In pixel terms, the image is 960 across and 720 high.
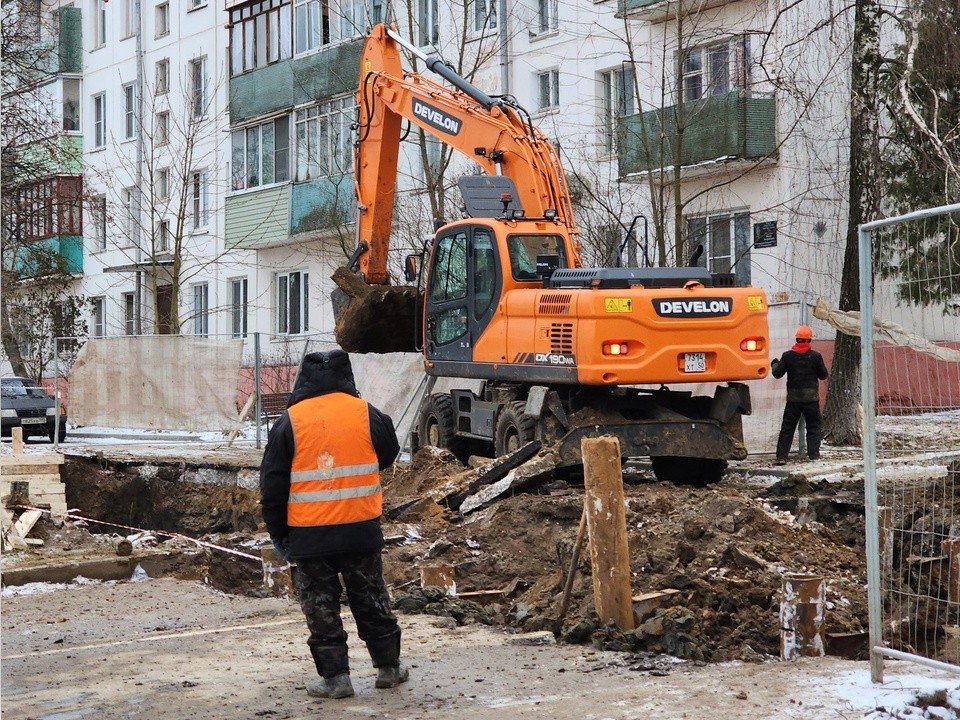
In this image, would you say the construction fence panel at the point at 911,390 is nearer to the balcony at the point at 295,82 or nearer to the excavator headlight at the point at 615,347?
the excavator headlight at the point at 615,347

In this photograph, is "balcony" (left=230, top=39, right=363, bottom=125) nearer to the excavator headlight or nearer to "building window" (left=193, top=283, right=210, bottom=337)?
"building window" (left=193, top=283, right=210, bottom=337)

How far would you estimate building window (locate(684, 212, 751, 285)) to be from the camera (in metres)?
22.2

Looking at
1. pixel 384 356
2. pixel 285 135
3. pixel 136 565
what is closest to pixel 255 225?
pixel 285 135

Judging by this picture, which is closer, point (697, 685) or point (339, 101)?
point (697, 685)

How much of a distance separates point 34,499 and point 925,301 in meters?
11.2

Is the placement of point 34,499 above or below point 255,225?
below

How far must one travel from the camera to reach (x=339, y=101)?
94.2 ft

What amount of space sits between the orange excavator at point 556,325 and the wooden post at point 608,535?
4.63m

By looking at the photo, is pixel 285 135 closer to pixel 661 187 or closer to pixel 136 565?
pixel 661 187

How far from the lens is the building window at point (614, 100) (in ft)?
77.5

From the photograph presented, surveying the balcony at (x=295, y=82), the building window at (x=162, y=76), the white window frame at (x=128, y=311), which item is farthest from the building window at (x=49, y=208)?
the balcony at (x=295, y=82)

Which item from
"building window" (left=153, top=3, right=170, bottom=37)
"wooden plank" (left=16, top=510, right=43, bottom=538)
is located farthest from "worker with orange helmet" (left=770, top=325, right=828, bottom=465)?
"building window" (left=153, top=3, right=170, bottom=37)

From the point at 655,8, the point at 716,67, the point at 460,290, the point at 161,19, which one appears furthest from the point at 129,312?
the point at 460,290

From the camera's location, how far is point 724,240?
889 inches
